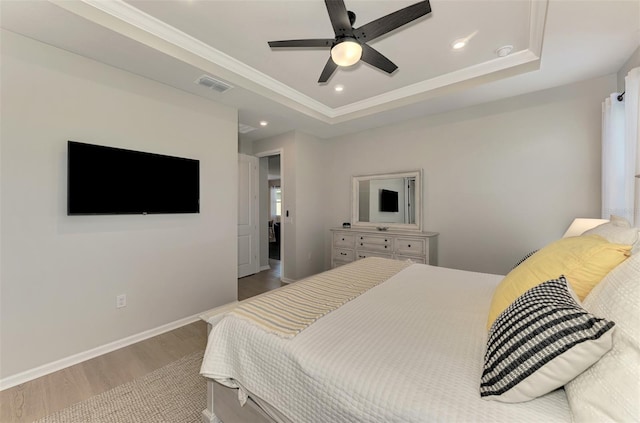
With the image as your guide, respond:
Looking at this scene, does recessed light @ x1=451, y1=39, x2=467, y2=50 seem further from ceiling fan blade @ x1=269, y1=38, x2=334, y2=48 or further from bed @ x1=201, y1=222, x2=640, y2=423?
bed @ x1=201, y1=222, x2=640, y2=423

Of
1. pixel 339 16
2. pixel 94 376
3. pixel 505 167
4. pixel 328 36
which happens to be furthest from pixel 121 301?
pixel 505 167

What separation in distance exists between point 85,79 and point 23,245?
4.66 ft

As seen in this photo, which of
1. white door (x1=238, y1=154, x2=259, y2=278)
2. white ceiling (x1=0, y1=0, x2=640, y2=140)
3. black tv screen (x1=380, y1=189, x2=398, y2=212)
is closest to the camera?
white ceiling (x1=0, y1=0, x2=640, y2=140)

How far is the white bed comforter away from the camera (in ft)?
2.52

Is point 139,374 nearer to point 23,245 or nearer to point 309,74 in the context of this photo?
point 23,245

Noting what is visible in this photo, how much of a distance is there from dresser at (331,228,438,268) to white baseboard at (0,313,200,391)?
2356 mm

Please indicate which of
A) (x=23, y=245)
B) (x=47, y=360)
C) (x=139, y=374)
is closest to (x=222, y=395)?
(x=139, y=374)

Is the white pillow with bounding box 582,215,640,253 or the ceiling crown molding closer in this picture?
the white pillow with bounding box 582,215,640,253

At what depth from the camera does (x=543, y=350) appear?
74cm

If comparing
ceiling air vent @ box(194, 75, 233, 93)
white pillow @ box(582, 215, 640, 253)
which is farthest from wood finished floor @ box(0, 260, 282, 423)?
white pillow @ box(582, 215, 640, 253)

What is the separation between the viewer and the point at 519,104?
2930 millimetres

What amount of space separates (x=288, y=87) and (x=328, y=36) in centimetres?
98

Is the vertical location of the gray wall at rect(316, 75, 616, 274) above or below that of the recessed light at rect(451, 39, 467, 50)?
below

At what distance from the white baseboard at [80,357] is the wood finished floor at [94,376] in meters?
0.04
